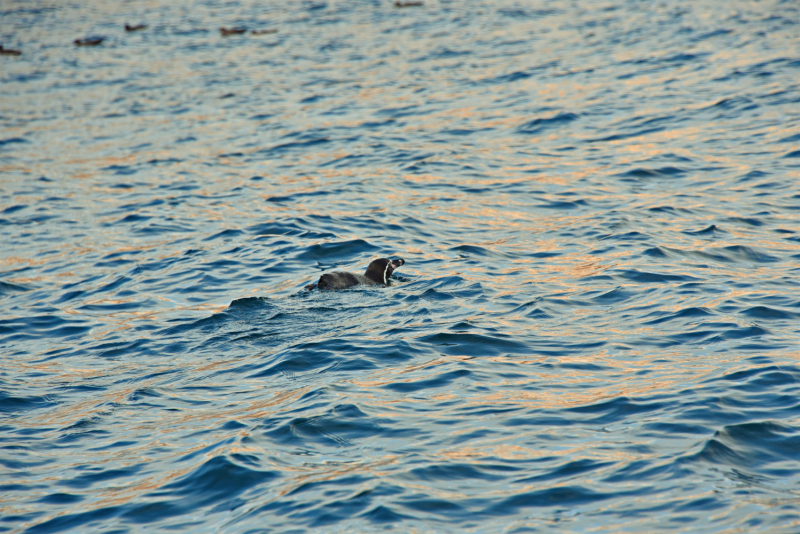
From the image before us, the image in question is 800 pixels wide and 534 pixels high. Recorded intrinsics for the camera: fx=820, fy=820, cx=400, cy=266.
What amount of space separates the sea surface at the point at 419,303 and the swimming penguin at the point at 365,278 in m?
0.20

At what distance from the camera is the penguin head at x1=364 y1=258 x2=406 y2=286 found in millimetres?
11203

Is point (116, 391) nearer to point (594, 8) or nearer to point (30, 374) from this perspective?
point (30, 374)

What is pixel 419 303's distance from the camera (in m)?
10.8

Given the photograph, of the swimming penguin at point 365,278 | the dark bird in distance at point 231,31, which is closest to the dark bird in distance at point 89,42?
the dark bird in distance at point 231,31

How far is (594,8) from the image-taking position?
36469 millimetres

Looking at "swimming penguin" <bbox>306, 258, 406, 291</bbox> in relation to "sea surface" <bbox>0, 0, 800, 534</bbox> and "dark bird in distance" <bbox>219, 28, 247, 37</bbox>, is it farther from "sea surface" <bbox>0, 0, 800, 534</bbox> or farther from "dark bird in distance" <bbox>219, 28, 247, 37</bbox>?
"dark bird in distance" <bbox>219, 28, 247, 37</bbox>

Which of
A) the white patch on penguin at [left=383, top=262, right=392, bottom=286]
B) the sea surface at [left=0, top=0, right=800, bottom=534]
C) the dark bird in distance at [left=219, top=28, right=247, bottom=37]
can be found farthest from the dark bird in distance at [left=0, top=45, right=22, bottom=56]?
the white patch on penguin at [left=383, top=262, right=392, bottom=286]

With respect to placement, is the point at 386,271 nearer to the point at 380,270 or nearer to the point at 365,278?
the point at 380,270

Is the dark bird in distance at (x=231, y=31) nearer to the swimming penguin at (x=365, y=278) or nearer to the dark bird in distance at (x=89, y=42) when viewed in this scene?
the dark bird in distance at (x=89, y=42)

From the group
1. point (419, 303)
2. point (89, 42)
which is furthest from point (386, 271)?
point (89, 42)

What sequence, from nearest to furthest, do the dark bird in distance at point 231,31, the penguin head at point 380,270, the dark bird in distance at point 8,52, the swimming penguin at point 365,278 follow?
the swimming penguin at point 365,278 → the penguin head at point 380,270 → the dark bird in distance at point 8,52 → the dark bird in distance at point 231,31

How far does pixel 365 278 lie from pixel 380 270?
255 mm

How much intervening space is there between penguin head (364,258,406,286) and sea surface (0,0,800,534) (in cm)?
39

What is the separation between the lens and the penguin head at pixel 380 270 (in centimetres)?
1120
